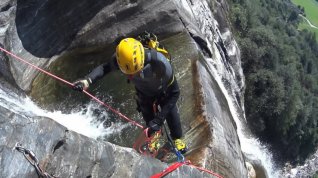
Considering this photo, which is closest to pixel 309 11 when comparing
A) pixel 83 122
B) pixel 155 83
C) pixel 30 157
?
pixel 83 122

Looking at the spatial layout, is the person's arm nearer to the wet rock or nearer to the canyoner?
the canyoner

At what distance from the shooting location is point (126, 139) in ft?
44.1

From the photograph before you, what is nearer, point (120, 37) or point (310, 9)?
point (120, 37)

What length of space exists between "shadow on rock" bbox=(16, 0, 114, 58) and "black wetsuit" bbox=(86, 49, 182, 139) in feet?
21.8

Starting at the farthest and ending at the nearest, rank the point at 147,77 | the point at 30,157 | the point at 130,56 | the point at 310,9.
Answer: the point at 310,9 < the point at 147,77 < the point at 130,56 < the point at 30,157

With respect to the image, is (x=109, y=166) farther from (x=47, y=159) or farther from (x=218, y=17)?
(x=218, y=17)

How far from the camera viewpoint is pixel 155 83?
9625 millimetres

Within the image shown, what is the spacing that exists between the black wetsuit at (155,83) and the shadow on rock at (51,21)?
6659mm

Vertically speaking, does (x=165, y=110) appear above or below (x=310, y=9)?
above

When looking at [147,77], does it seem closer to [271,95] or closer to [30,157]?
[30,157]

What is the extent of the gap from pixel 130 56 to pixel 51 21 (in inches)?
355

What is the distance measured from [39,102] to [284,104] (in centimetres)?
3229

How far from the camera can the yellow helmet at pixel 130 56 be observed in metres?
8.45

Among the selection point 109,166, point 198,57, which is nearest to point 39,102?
point 198,57
